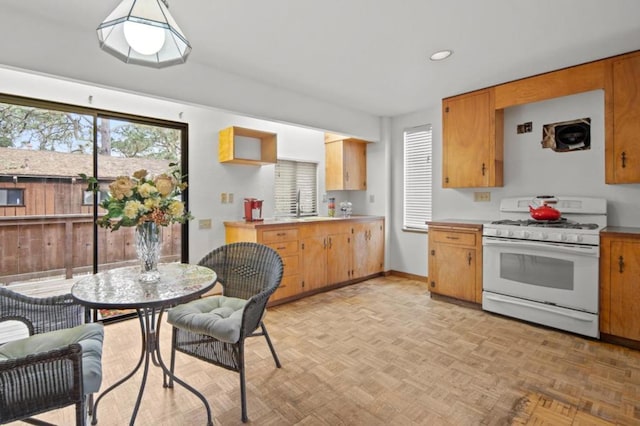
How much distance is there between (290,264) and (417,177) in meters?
2.39

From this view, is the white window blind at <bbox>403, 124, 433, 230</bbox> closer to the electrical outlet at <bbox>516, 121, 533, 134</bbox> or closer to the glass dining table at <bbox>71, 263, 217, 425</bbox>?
the electrical outlet at <bbox>516, 121, 533, 134</bbox>

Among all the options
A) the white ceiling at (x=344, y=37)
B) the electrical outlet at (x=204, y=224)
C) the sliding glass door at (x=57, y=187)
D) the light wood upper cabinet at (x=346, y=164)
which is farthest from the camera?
the light wood upper cabinet at (x=346, y=164)

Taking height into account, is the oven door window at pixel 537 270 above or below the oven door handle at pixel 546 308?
above

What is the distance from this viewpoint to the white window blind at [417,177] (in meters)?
4.71

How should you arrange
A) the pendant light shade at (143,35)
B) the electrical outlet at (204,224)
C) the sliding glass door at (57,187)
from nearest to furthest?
the pendant light shade at (143,35) < the sliding glass door at (57,187) < the electrical outlet at (204,224)

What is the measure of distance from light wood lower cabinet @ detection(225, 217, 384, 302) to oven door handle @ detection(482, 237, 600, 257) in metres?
1.71

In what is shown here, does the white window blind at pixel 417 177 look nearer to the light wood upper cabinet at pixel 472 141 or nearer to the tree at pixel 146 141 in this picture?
the light wood upper cabinet at pixel 472 141

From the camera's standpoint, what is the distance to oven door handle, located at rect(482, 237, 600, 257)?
2764 mm

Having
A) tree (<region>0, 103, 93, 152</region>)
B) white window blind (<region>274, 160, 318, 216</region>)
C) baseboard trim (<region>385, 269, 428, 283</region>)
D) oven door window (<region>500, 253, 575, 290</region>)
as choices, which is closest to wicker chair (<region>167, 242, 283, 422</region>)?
tree (<region>0, 103, 93, 152</region>)

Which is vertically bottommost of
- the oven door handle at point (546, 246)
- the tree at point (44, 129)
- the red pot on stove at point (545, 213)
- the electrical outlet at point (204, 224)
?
the oven door handle at point (546, 246)

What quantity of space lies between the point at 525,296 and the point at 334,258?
7.14ft

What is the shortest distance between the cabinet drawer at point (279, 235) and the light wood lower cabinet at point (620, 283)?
293 cm

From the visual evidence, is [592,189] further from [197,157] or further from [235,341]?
[197,157]

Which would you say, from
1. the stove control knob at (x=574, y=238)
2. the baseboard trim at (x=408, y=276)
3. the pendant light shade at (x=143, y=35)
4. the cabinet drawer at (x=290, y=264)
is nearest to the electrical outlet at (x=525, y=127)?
the stove control knob at (x=574, y=238)
